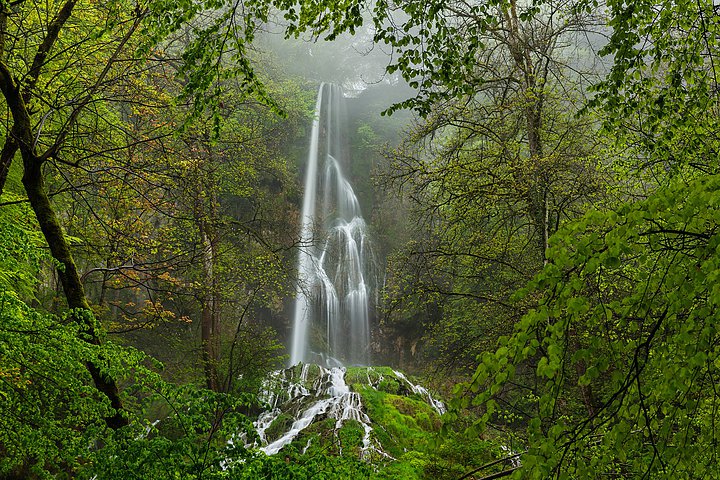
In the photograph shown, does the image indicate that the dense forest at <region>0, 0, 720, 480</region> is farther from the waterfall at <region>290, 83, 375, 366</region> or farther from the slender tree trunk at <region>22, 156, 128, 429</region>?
the waterfall at <region>290, 83, 375, 366</region>

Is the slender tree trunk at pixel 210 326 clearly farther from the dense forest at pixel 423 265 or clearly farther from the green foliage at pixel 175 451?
the green foliage at pixel 175 451

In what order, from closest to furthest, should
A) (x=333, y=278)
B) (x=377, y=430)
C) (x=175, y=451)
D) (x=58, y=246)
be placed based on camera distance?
(x=175, y=451)
(x=58, y=246)
(x=377, y=430)
(x=333, y=278)

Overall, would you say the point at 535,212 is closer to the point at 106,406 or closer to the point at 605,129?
the point at 605,129

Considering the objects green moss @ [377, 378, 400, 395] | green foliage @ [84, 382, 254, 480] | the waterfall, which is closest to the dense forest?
green foliage @ [84, 382, 254, 480]

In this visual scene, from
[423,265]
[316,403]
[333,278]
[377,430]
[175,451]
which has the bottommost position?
[377,430]

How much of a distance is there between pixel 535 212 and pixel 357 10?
13.2ft

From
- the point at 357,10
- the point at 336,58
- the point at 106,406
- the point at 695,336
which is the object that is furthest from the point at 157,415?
the point at 336,58

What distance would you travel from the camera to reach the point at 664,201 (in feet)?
5.52

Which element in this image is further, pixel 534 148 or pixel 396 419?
pixel 396 419

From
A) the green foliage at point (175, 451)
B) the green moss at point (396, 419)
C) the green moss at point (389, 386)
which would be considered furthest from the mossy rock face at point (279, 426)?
the green foliage at point (175, 451)

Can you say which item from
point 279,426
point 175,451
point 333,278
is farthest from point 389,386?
point 333,278

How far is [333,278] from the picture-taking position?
75.1 ft

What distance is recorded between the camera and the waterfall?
70.9 ft

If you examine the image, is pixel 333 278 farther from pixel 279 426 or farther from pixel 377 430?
pixel 377 430
